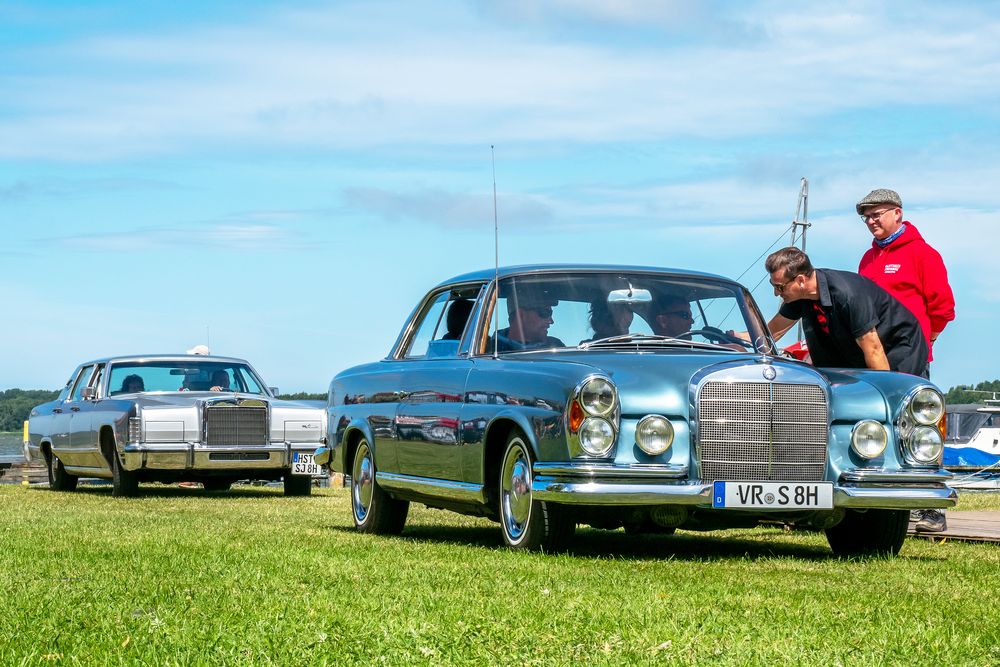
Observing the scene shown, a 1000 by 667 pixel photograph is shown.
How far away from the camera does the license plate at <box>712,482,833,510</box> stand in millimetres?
8508

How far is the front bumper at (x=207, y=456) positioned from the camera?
1897cm

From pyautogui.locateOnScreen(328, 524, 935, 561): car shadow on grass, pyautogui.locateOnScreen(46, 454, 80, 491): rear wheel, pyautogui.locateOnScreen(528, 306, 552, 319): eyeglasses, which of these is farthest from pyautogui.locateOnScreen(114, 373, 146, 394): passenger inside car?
pyautogui.locateOnScreen(528, 306, 552, 319): eyeglasses

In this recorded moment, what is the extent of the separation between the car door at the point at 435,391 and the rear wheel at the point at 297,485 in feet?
29.6

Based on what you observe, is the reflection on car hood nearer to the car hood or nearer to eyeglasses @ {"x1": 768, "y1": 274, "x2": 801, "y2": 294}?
the car hood

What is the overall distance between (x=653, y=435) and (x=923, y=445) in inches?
64.4

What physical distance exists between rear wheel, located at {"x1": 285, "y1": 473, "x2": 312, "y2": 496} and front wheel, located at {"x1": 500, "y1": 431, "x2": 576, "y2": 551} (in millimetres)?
11090

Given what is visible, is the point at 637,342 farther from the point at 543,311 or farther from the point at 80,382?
the point at 80,382

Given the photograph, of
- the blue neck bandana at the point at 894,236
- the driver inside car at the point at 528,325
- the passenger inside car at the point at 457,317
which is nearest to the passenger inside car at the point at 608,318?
the driver inside car at the point at 528,325

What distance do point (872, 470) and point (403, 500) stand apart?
3.76m

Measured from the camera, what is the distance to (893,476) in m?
8.85

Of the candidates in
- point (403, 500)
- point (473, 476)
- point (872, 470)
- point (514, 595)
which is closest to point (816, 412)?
point (872, 470)

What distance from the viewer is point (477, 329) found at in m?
10.2

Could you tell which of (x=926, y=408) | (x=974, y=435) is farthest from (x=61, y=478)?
(x=974, y=435)

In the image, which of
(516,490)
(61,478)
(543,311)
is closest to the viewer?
(516,490)
